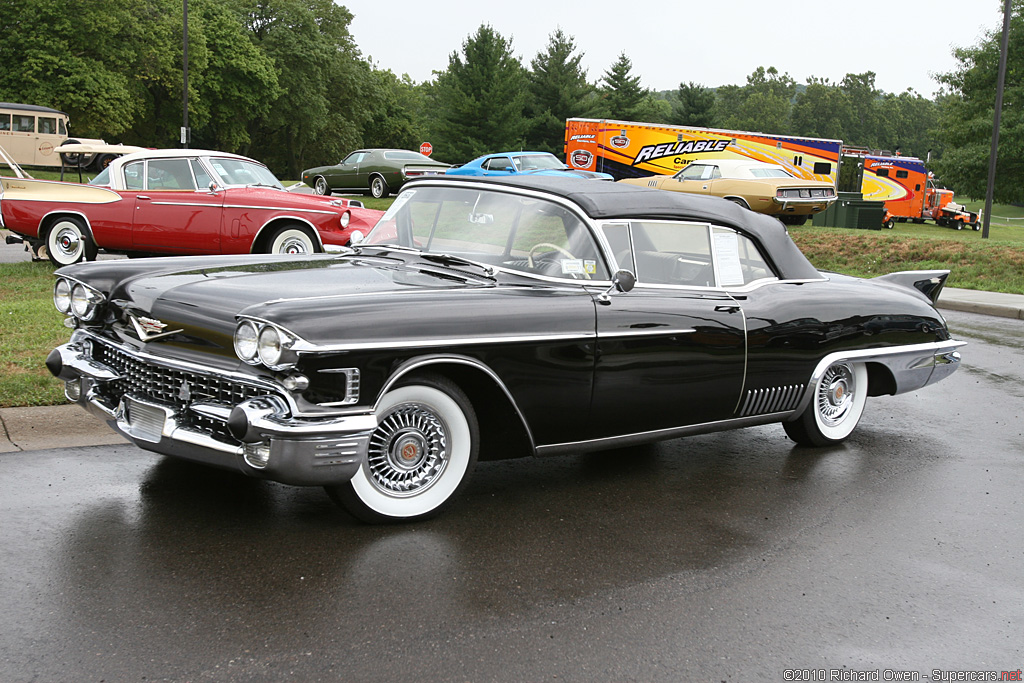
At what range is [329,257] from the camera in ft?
18.3

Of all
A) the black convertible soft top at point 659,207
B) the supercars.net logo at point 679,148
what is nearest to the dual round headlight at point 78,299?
the black convertible soft top at point 659,207

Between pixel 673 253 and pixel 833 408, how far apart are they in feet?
5.61

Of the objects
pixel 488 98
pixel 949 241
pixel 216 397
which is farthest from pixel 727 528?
pixel 488 98

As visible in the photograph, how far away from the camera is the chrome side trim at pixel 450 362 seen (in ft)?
13.5

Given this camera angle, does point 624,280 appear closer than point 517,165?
Yes

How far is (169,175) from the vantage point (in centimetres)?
1191

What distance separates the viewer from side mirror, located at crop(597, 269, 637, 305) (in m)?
4.87

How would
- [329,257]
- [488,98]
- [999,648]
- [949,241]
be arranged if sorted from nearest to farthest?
[999,648]
[329,257]
[949,241]
[488,98]

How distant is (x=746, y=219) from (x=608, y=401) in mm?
1683

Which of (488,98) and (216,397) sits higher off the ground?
(488,98)

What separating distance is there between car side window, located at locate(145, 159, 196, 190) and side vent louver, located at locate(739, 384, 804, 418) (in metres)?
8.52

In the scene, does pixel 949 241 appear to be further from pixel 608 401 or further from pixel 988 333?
pixel 608 401

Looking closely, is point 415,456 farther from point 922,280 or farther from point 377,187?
point 377,187

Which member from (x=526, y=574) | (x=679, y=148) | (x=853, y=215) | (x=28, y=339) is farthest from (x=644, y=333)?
(x=679, y=148)
